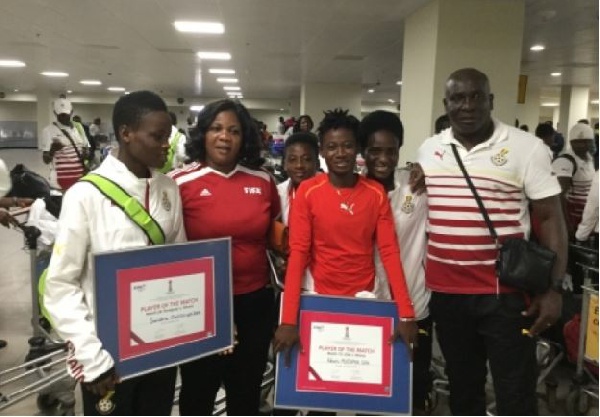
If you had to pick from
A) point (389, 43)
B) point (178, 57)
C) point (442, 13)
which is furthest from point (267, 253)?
point (178, 57)

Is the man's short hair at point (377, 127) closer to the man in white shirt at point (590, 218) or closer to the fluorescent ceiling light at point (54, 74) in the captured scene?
the man in white shirt at point (590, 218)

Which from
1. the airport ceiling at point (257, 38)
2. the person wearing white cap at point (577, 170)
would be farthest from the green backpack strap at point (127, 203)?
the airport ceiling at point (257, 38)

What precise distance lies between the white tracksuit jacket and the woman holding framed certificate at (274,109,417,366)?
26.4 inches

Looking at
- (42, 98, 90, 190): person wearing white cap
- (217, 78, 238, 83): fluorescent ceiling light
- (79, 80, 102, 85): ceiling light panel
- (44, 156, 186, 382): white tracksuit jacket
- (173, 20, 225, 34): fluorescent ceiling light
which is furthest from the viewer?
(79, 80, 102, 85): ceiling light panel

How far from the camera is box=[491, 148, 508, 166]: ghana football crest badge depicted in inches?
77.4

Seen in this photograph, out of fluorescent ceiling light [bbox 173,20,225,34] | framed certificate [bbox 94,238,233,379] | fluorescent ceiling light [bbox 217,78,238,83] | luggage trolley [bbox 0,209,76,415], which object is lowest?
luggage trolley [bbox 0,209,76,415]

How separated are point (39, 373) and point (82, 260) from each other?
6.95 feet

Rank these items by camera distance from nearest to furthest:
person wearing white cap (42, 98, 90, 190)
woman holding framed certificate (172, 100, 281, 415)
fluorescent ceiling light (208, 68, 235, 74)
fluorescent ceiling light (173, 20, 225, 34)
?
woman holding framed certificate (172, 100, 281, 415)
person wearing white cap (42, 98, 90, 190)
fluorescent ceiling light (173, 20, 225, 34)
fluorescent ceiling light (208, 68, 235, 74)

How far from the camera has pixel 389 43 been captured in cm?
920

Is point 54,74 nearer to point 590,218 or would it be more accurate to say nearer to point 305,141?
point 305,141

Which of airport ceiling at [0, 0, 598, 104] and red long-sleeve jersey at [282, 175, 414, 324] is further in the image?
airport ceiling at [0, 0, 598, 104]

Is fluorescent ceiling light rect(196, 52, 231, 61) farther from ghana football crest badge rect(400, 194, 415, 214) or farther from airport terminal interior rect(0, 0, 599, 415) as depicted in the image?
Answer: ghana football crest badge rect(400, 194, 415, 214)

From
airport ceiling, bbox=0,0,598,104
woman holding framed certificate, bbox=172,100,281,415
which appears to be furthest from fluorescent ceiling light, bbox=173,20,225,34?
woman holding framed certificate, bbox=172,100,281,415

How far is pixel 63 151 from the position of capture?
282 inches
